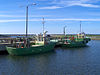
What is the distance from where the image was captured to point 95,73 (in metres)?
18.6

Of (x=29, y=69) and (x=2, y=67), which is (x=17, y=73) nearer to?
(x=29, y=69)

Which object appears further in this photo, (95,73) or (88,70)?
(88,70)

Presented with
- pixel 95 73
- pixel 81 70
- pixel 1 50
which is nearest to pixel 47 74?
pixel 81 70

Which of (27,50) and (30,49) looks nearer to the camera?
(27,50)

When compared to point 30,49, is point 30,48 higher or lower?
higher

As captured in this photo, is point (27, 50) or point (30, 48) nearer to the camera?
point (27, 50)

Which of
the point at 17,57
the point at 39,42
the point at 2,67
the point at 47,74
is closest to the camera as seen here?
the point at 47,74

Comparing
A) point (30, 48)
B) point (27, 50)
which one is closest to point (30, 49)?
point (30, 48)

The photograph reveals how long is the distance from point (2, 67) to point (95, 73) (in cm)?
1376

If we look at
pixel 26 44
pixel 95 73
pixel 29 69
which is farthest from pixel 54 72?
pixel 26 44

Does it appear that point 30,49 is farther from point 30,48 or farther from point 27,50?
point 27,50

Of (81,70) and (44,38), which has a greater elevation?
(44,38)

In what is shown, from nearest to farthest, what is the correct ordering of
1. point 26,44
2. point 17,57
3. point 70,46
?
point 17,57 → point 26,44 → point 70,46

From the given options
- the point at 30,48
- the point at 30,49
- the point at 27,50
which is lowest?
the point at 27,50
